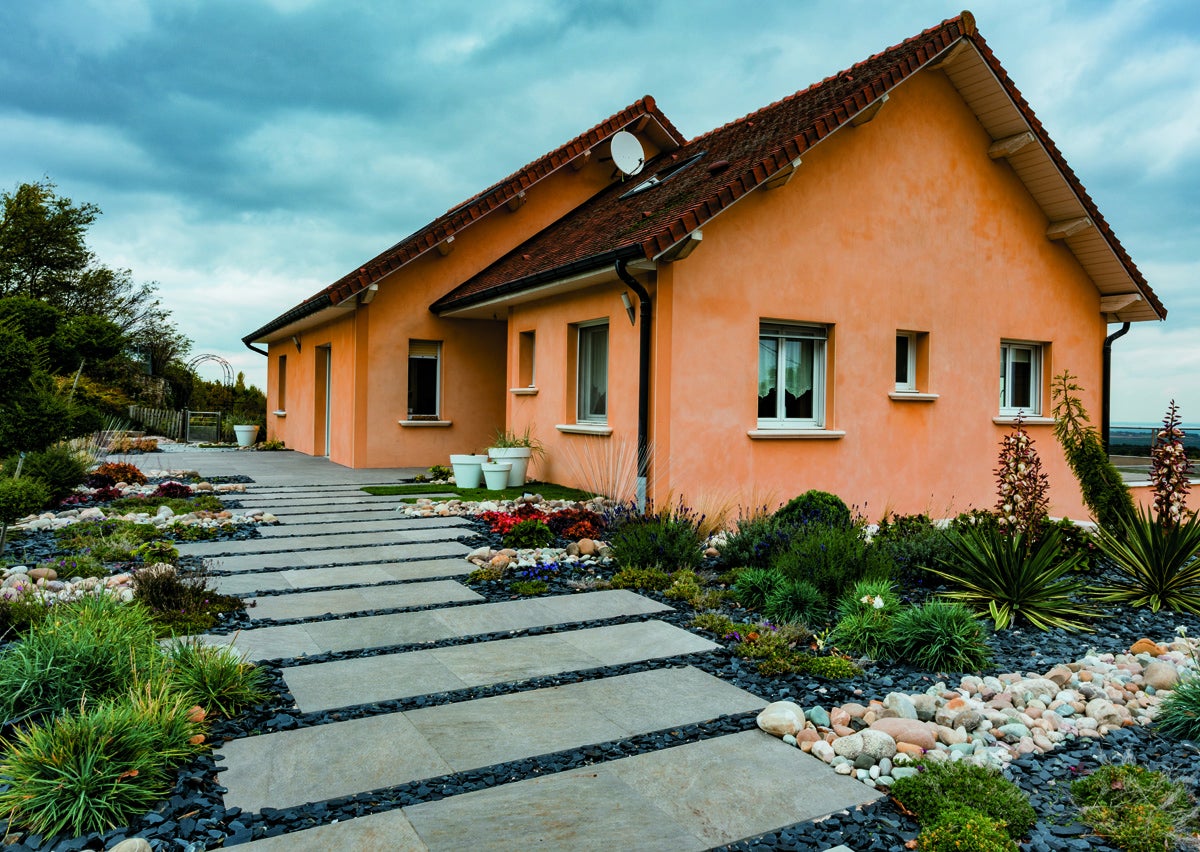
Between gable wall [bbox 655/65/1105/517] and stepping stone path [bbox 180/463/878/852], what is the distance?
417 centimetres

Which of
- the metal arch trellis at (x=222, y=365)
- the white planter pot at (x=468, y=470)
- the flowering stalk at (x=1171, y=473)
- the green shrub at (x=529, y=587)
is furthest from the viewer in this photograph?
the metal arch trellis at (x=222, y=365)

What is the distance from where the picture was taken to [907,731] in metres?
3.18

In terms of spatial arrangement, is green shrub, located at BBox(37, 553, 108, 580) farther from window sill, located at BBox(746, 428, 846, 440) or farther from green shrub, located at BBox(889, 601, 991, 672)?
window sill, located at BBox(746, 428, 846, 440)

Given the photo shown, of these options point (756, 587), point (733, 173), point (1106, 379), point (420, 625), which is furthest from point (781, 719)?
point (1106, 379)

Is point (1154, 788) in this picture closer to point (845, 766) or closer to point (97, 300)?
point (845, 766)

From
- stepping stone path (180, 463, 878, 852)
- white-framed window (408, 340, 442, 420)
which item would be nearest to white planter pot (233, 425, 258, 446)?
white-framed window (408, 340, 442, 420)

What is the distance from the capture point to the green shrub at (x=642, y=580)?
594 centimetres

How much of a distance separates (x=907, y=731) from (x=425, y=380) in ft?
40.7

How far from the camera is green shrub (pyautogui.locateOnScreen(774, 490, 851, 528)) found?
7047 mm

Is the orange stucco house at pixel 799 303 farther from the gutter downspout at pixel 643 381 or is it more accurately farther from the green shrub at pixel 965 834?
the green shrub at pixel 965 834

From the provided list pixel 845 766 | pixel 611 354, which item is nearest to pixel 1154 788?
pixel 845 766

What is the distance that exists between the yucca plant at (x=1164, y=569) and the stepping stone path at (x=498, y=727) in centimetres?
362

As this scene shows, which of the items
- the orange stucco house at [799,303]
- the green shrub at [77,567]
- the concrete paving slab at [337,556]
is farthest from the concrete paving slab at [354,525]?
the orange stucco house at [799,303]

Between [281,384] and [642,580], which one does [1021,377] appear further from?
[281,384]
